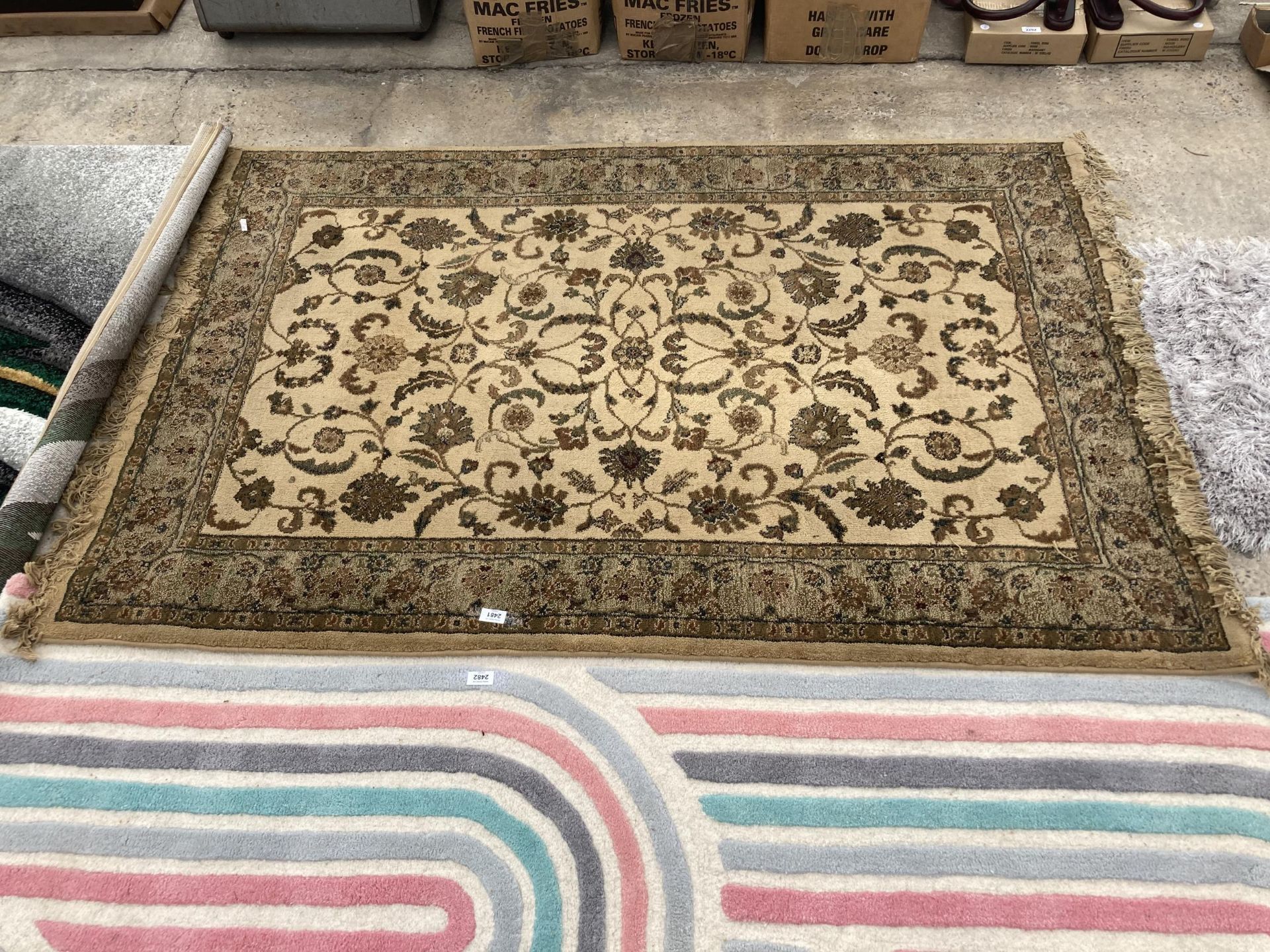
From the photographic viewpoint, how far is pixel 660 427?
188cm

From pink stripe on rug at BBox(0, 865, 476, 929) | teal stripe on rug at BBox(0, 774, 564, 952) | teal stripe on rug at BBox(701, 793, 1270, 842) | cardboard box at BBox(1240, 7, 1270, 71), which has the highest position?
cardboard box at BBox(1240, 7, 1270, 71)

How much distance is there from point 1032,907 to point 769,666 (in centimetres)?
55

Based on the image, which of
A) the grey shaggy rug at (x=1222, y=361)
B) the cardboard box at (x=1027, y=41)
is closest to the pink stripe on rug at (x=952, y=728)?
the grey shaggy rug at (x=1222, y=361)

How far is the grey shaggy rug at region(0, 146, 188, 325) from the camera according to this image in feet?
6.89

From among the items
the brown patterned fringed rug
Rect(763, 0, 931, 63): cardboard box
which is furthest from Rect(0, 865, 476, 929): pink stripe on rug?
Rect(763, 0, 931, 63): cardboard box

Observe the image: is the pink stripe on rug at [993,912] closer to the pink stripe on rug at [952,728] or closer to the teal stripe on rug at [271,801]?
the pink stripe on rug at [952,728]

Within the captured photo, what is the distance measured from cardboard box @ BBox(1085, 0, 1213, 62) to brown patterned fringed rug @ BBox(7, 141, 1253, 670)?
18.8 inches

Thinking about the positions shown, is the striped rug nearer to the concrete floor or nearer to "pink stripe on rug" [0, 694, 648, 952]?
"pink stripe on rug" [0, 694, 648, 952]

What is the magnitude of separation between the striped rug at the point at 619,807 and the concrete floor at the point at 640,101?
1.51m

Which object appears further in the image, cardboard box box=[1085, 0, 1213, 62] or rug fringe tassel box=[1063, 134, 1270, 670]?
cardboard box box=[1085, 0, 1213, 62]

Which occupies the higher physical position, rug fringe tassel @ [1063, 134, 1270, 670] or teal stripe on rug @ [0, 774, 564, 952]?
rug fringe tassel @ [1063, 134, 1270, 670]

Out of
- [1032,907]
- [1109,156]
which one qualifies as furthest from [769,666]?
[1109,156]

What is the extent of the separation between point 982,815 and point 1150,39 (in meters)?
2.36

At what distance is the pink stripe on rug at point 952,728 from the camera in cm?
148
